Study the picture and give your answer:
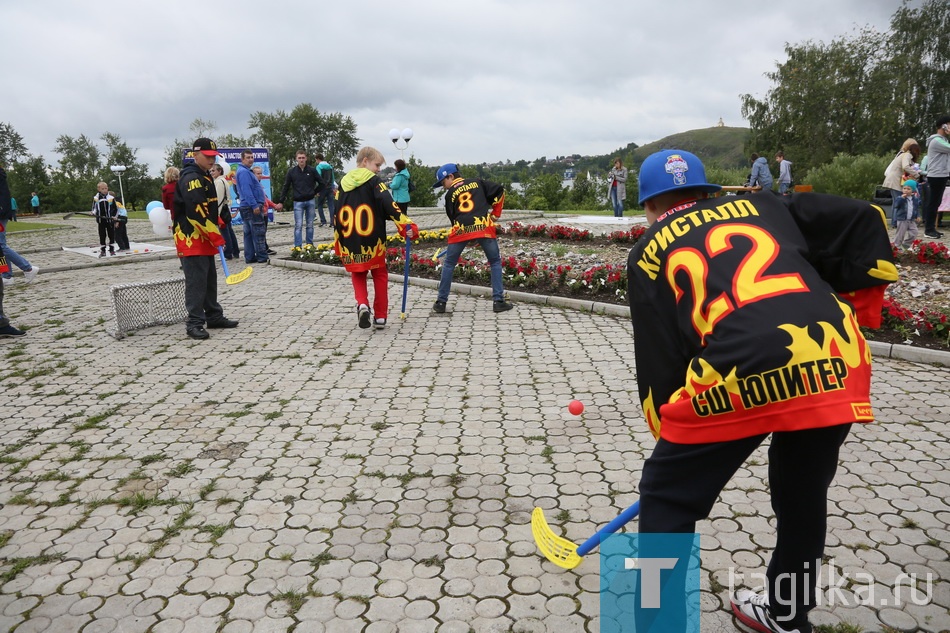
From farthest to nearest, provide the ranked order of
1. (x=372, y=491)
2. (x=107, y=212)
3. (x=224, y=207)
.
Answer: (x=107, y=212) < (x=224, y=207) < (x=372, y=491)

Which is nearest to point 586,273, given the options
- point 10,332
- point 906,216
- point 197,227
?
point 197,227

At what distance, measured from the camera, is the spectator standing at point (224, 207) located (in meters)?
9.47

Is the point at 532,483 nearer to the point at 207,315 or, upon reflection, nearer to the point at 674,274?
the point at 674,274

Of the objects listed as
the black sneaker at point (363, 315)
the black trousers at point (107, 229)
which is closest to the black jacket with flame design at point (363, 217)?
the black sneaker at point (363, 315)

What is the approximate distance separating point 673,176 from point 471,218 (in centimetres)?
631

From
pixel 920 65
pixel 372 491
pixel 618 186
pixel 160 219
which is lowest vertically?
pixel 372 491

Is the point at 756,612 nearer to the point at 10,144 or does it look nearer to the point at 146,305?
the point at 146,305

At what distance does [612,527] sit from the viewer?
2.90 meters

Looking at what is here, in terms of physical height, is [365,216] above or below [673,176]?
below

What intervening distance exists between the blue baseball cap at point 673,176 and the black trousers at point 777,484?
96 centimetres

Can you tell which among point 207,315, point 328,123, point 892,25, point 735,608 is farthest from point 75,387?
point 328,123

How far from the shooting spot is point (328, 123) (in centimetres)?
7000

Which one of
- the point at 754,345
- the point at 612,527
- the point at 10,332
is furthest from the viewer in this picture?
the point at 10,332

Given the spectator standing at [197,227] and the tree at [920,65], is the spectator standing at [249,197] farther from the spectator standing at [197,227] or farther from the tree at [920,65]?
the tree at [920,65]
